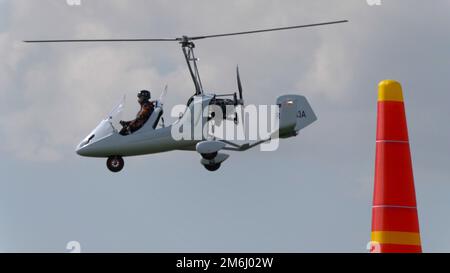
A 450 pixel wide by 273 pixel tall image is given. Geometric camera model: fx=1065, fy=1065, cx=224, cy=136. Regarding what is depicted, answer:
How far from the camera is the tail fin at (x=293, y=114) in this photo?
36.6 metres

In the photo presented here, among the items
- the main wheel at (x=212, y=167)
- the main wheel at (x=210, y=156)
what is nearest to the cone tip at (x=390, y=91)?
the main wheel at (x=210, y=156)

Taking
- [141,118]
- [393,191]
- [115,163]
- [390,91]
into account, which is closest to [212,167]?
[141,118]

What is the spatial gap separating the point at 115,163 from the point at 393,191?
47.3ft

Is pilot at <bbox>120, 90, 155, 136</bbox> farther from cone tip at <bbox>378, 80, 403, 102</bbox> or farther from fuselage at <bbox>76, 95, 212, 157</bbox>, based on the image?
cone tip at <bbox>378, 80, 403, 102</bbox>

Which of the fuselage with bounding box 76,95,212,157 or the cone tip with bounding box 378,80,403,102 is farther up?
the fuselage with bounding box 76,95,212,157

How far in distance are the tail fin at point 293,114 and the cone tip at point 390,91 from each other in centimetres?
1015

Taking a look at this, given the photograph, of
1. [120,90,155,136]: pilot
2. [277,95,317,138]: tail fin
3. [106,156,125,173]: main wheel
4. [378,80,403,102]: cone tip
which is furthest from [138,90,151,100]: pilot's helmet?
[378,80,403,102]: cone tip

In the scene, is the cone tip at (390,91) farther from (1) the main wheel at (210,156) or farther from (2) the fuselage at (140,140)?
(1) the main wheel at (210,156)

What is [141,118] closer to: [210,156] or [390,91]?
[210,156]

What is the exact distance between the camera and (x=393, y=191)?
1022 inches

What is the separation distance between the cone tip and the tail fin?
10147mm

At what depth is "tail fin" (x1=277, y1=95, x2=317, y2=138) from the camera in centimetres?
3656
